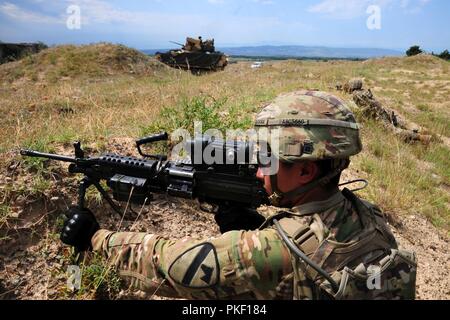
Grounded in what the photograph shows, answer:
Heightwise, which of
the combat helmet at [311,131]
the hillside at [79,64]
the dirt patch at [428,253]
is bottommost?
the dirt patch at [428,253]

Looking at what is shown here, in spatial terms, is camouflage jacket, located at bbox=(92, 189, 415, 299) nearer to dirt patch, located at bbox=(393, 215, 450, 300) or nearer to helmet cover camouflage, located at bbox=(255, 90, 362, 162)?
helmet cover camouflage, located at bbox=(255, 90, 362, 162)

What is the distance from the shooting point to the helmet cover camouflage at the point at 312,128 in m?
2.16

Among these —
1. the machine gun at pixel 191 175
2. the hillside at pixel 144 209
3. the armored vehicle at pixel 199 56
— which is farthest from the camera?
the armored vehicle at pixel 199 56

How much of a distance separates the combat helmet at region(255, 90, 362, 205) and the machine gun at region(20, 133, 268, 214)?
0.34m

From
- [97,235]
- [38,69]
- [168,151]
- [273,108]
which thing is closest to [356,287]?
[273,108]

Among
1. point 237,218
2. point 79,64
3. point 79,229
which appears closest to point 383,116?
point 237,218

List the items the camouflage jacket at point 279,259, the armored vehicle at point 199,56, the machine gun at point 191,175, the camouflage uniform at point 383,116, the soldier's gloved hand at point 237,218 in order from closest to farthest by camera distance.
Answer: the camouflage jacket at point 279,259 < the machine gun at point 191,175 < the soldier's gloved hand at point 237,218 < the camouflage uniform at point 383,116 < the armored vehicle at point 199,56

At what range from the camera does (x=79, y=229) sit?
2.48 m

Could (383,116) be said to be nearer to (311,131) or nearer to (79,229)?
(311,131)

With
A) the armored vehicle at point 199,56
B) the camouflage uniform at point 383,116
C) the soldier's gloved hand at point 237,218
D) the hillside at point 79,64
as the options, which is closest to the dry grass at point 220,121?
the camouflage uniform at point 383,116

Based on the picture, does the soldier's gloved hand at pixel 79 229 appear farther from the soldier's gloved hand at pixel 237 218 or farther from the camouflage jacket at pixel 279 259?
the soldier's gloved hand at pixel 237 218

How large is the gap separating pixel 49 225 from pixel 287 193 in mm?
2149

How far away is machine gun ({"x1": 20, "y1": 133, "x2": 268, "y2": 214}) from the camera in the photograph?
8.48 feet

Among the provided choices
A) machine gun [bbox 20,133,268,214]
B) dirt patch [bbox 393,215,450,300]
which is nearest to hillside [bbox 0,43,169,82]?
dirt patch [bbox 393,215,450,300]
